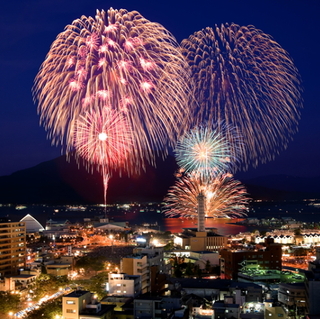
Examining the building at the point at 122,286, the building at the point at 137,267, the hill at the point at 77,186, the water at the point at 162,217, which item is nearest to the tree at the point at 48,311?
the building at the point at 122,286

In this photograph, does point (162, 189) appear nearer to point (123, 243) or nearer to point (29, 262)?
point (123, 243)

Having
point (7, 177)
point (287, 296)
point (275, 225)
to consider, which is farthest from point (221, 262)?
point (7, 177)

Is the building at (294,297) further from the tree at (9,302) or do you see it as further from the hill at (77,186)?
the hill at (77,186)

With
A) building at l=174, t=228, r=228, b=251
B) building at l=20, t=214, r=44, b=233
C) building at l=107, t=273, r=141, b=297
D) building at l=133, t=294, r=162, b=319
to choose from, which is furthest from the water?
building at l=133, t=294, r=162, b=319

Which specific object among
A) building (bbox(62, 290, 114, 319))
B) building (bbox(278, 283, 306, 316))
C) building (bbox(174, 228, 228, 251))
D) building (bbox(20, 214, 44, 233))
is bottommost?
building (bbox(278, 283, 306, 316))

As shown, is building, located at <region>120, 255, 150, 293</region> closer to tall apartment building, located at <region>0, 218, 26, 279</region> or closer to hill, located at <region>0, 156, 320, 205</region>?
tall apartment building, located at <region>0, 218, 26, 279</region>
